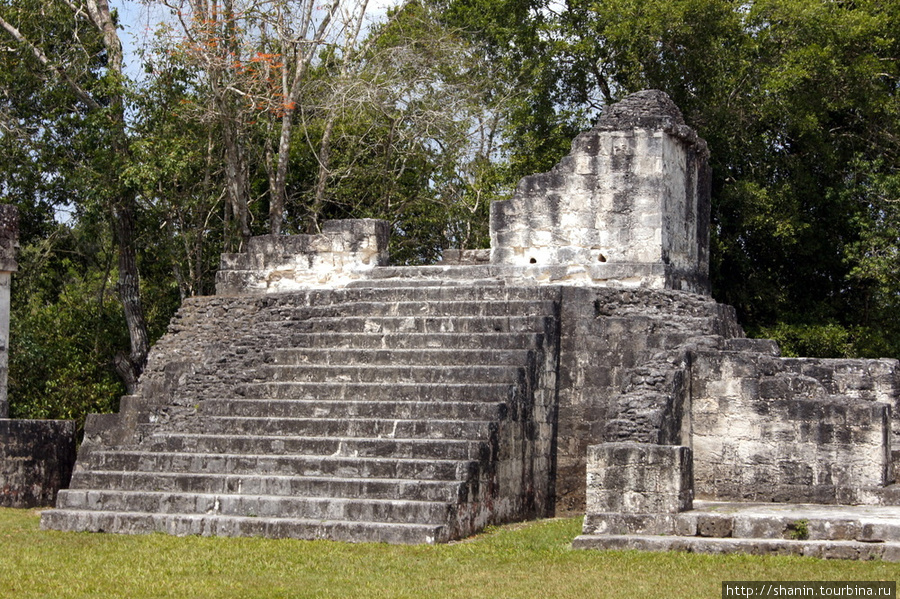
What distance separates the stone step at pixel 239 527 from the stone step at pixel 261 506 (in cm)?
13

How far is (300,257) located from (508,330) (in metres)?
3.77

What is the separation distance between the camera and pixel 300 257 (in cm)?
1644

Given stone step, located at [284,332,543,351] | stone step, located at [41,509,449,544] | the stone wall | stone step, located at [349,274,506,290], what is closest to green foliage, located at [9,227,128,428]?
stone step, located at [349,274,506,290]

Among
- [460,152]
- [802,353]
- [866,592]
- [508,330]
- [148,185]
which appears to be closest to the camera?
[866,592]

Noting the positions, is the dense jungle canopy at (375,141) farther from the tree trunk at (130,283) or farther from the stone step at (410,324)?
the stone step at (410,324)

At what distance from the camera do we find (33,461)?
1471 cm

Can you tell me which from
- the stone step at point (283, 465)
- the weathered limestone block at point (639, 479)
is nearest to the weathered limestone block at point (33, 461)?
the stone step at point (283, 465)

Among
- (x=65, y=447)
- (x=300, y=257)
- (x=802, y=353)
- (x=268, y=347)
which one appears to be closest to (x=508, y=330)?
(x=268, y=347)

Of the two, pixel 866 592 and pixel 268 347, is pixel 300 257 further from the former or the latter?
pixel 866 592

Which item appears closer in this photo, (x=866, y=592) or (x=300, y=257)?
(x=866, y=592)

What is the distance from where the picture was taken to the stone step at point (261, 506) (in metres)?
11.4

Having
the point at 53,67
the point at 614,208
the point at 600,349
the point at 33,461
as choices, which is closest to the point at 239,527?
the point at 33,461

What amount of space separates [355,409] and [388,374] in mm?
651

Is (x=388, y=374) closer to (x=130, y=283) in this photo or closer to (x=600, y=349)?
(x=600, y=349)
